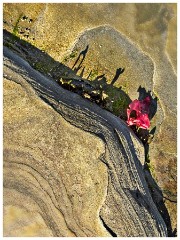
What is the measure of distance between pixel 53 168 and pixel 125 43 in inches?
171

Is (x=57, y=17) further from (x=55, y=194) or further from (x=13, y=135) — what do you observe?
(x=55, y=194)

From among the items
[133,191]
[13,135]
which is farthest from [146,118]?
[13,135]

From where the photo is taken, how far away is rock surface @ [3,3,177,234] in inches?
420

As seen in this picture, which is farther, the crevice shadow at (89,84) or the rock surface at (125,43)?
the crevice shadow at (89,84)

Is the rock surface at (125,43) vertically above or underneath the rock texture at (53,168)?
above

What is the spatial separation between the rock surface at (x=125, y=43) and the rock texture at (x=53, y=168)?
154 centimetres

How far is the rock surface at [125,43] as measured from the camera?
1067cm

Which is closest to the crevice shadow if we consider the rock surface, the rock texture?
the rock surface

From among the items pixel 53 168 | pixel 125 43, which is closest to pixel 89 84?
pixel 125 43

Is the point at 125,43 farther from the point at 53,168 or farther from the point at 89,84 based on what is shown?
the point at 53,168

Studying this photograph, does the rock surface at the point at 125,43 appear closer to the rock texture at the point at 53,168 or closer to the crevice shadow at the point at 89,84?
the crevice shadow at the point at 89,84

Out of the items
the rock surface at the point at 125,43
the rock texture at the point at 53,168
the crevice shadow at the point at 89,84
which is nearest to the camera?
the rock texture at the point at 53,168

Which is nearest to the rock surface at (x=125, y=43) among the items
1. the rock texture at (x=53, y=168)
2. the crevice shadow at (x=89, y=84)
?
the crevice shadow at (x=89, y=84)

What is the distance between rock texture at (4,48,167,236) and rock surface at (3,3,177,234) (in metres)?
1.54
